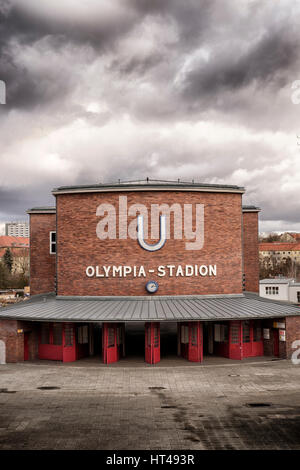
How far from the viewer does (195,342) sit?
2369 cm

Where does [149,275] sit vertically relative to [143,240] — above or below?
below

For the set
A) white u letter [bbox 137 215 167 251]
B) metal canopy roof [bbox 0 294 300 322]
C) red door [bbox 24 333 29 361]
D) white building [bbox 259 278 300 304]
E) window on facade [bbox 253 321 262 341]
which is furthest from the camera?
white building [bbox 259 278 300 304]

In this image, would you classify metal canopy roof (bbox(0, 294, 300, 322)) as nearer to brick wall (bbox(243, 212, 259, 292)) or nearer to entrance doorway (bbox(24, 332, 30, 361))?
entrance doorway (bbox(24, 332, 30, 361))

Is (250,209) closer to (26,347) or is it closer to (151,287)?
(151,287)

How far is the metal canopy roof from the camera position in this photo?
73.1 ft

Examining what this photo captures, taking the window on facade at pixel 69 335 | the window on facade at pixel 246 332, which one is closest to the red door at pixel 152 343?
the window on facade at pixel 69 335

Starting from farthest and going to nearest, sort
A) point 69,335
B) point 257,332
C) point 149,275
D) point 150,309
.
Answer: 1. point 149,275
2. point 257,332
3. point 69,335
4. point 150,309

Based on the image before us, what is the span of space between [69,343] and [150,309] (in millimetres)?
5516

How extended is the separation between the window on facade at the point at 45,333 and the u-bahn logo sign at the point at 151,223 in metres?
6.69

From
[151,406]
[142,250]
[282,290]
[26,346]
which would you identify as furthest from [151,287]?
[282,290]

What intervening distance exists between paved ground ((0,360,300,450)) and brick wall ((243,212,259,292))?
11.7 meters

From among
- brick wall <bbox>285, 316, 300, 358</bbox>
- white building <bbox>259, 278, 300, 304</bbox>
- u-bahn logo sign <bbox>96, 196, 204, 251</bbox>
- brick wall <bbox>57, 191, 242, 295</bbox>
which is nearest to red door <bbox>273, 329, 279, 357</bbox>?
brick wall <bbox>285, 316, 300, 358</bbox>

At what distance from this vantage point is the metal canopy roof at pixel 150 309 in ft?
73.1

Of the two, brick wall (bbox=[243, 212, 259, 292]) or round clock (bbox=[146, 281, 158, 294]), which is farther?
brick wall (bbox=[243, 212, 259, 292])
